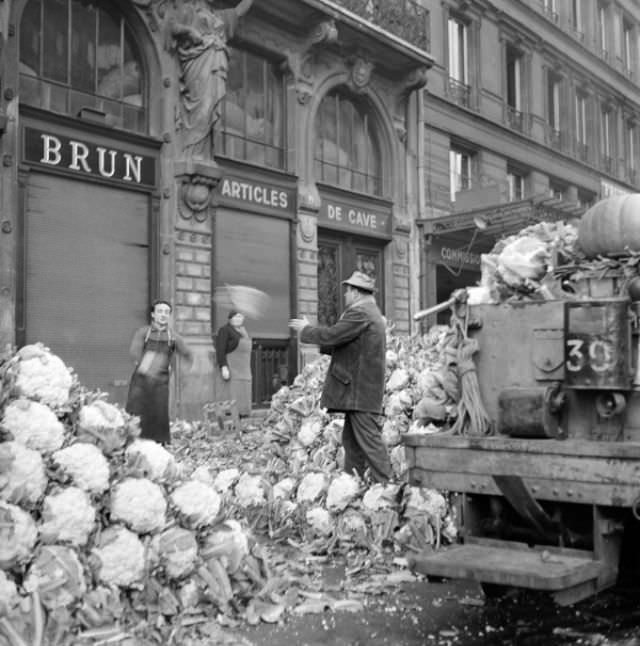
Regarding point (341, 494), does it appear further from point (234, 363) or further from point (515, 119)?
point (515, 119)

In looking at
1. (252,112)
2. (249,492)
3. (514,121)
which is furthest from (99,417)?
(514,121)

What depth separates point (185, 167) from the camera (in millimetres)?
14242

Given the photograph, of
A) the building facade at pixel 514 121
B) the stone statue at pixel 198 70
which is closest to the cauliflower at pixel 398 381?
the stone statue at pixel 198 70

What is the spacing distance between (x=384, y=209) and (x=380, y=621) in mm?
15882

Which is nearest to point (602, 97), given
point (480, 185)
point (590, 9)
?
point (590, 9)

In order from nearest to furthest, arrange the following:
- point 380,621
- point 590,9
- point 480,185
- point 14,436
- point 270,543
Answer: point 14,436 < point 380,621 < point 270,543 < point 480,185 < point 590,9

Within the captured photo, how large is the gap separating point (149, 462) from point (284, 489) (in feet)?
7.47

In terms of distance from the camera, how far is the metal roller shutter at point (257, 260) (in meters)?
15.4

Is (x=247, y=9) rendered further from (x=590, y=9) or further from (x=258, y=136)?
(x=590, y=9)

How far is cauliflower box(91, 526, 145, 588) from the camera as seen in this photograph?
399 centimetres

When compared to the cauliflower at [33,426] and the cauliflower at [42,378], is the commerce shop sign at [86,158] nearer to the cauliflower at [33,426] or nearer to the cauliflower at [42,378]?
the cauliflower at [42,378]

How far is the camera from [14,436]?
3.99m

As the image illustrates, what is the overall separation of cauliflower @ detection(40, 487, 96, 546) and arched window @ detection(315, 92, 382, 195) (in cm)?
1446

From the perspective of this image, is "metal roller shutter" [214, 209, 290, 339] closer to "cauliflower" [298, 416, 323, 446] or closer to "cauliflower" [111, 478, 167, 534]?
"cauliflower" [298, 416, 323, 446]
